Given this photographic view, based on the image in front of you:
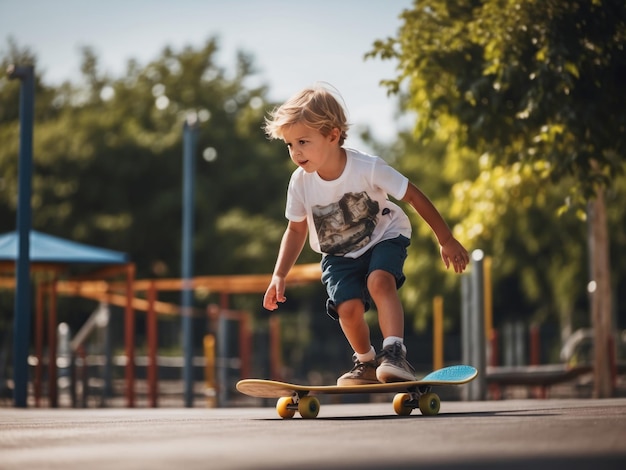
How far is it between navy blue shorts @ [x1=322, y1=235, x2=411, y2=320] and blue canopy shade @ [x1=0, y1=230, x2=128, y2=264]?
388 inches

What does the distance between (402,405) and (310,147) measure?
1.36 metres

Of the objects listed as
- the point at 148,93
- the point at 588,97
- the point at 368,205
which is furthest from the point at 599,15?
the point at 148,93

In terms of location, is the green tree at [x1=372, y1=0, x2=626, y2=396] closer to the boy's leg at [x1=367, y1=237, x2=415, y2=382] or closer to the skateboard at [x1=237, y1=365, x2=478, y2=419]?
the boy's leg at [x1=367, y1=237, x2=415, y2=382]

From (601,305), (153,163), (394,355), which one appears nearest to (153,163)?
(153,163)

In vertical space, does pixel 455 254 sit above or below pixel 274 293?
above

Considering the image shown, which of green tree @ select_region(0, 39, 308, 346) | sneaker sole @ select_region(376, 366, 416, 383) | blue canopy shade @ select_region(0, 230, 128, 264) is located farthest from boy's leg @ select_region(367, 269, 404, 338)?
green tree @ select_region(0, 39, 308, 346)

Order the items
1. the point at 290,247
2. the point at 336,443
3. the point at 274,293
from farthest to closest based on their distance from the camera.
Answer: the point at 290,247 < the point at 274,293 < the point at 336,443

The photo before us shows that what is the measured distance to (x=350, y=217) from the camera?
603cm

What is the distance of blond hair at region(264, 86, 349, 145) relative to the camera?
5941mm

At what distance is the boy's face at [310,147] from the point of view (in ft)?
19.5

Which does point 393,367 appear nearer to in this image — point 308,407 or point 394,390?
point 394,390

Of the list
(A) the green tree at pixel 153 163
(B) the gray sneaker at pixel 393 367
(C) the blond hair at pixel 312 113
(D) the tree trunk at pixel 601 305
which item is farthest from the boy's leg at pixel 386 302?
(A) the green tree at pixel 153 163

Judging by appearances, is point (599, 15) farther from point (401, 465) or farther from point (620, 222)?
point (620, 222)

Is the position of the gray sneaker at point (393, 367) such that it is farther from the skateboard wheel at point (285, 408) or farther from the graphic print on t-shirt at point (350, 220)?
the graphic print on t-shirt at point (350, 220)
